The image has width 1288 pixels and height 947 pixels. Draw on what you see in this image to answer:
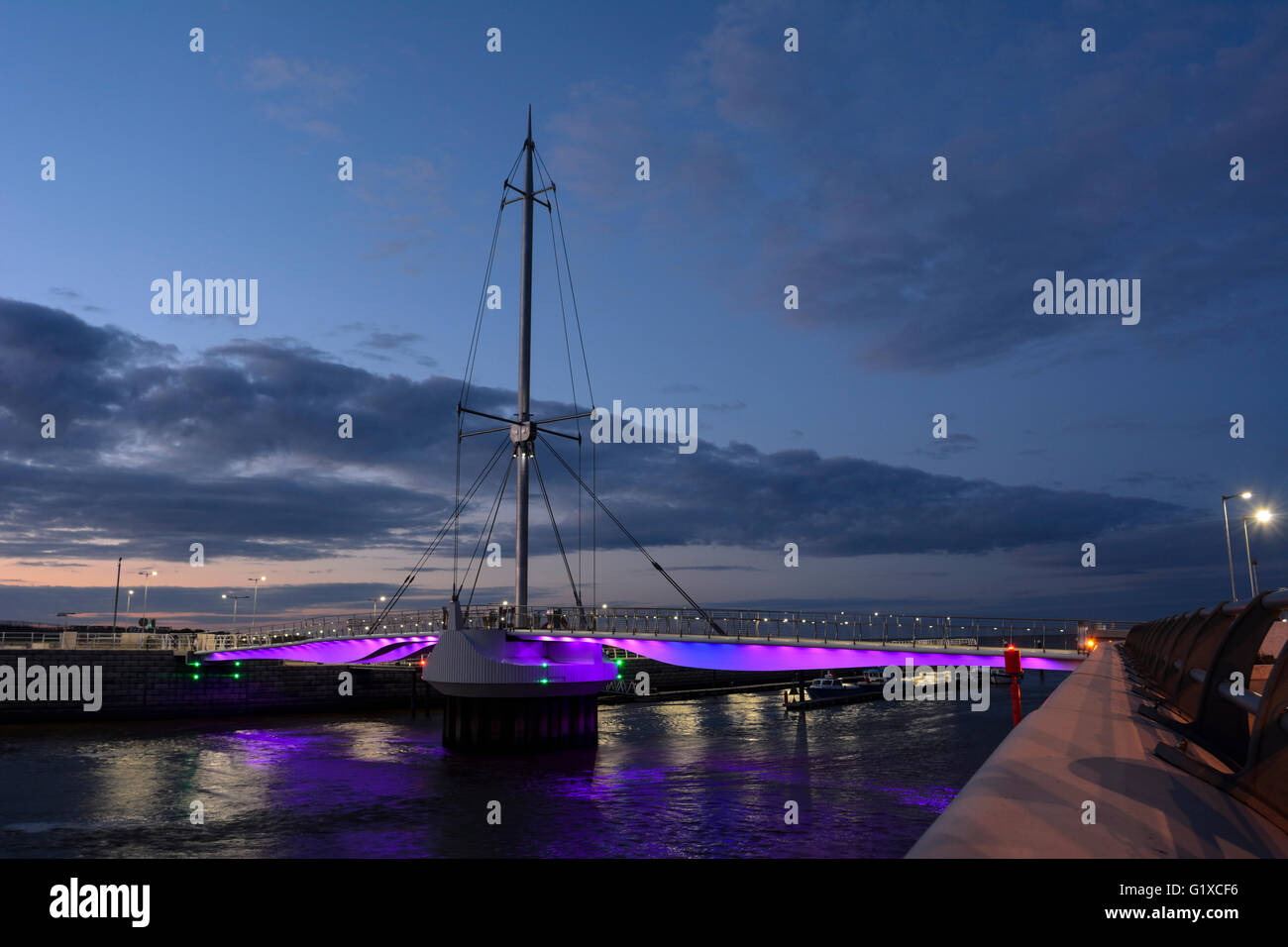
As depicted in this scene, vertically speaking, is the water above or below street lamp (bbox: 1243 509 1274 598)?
below

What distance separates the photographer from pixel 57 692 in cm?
6066

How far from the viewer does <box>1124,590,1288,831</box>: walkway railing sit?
11.7ft

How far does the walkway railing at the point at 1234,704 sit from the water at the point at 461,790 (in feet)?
64.1

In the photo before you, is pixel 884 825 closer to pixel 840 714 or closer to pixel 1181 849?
pixel 1181 849

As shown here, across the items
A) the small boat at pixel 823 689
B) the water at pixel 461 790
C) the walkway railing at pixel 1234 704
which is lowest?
the small boat at pixel 823 689

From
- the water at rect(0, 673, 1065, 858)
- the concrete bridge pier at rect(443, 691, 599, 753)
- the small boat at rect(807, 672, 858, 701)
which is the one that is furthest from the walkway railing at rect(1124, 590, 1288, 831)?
the small boat at rect(807, 672, 858, 701)

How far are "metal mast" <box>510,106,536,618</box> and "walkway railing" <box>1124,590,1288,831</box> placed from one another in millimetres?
48991

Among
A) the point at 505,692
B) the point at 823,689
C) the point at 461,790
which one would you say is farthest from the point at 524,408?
the point at 823,689

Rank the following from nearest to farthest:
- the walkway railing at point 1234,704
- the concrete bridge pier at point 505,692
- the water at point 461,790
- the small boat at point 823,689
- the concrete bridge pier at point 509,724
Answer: the walkway railing at point 1234,704, the water at point 461,790, the concrete bridge pier at point 509,724, the concrete bridge pier at point 505,692, the small boat at point 823,689

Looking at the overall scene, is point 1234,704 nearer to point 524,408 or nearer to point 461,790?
point 461,790

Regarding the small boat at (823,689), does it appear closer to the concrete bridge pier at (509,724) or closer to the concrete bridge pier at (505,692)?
the concrete bridge pier at (505,692)

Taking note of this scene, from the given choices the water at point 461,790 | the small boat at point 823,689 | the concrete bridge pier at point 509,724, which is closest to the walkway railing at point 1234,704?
the water at point 461,790

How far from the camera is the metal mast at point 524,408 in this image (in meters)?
57.1

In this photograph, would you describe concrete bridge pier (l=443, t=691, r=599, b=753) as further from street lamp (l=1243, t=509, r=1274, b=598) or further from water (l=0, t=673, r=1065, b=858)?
street lamp (l=1243, t=509, r=1274, b=598)
